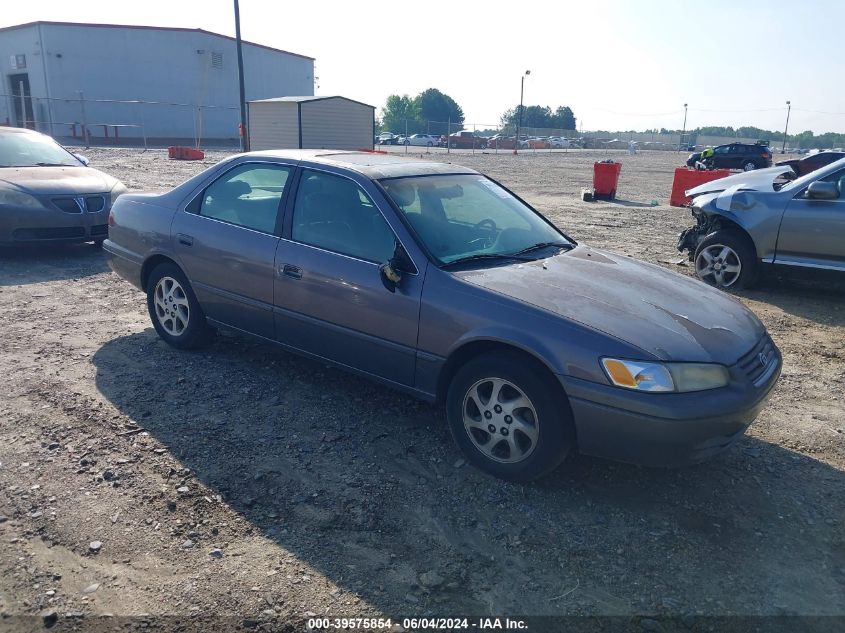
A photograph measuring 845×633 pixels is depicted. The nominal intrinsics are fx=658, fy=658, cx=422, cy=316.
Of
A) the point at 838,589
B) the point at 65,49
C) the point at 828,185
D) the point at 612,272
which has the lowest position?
the point at 838,589

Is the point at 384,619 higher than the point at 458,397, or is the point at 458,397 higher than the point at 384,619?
the point at 458,397

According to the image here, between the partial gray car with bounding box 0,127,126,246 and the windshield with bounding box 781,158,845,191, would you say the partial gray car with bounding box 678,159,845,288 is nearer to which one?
the windshield with bounding box 781,158,845,191

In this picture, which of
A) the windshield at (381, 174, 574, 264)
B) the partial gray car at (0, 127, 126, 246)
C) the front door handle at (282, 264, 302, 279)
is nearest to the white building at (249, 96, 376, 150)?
the partial gray car at (0, 127, 126, 246)

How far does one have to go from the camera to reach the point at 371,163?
4410mm

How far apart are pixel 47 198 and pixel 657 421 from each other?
25.2 ft

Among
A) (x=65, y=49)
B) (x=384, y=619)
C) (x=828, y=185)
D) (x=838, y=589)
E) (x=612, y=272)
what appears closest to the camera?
(x=384, y=619)

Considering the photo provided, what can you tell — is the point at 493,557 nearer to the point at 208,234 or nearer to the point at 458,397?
the point at 458,397

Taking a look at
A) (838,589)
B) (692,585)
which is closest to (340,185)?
(692,585)

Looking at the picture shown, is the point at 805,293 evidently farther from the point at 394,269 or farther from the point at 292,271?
the point at 292,271

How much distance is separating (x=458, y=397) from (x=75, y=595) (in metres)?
1.93

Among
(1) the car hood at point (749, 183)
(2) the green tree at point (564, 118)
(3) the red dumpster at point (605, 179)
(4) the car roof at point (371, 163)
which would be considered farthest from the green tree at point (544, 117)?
(4) the car roof at point (371, 163)

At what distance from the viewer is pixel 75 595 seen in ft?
8.57

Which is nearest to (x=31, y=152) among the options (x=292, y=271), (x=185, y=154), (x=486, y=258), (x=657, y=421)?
(x=292, y=271)

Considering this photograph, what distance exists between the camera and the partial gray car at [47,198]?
306 inches
